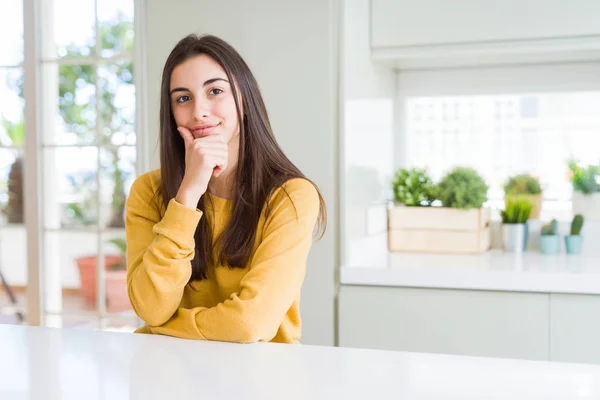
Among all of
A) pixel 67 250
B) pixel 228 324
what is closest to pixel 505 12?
pixel 228 324

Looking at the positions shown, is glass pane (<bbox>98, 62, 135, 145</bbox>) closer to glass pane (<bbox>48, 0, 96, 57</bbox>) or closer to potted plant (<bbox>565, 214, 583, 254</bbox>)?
glass pane (<bbox>48, 0, 96, 57</bbox>)

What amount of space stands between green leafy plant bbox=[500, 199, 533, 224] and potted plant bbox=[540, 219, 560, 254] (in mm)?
95

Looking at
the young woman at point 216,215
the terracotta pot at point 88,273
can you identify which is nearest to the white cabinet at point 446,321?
the young woman at point 216,215

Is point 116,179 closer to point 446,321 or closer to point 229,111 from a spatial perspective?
point 446,321

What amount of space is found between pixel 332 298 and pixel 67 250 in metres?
5.73

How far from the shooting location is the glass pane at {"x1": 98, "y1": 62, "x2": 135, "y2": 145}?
5.82 m

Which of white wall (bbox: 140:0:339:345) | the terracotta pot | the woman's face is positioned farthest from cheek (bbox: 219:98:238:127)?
the terracotta pot

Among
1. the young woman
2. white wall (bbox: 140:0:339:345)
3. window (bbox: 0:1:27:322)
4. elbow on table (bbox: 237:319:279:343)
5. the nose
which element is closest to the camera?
elbow on table (bbox: 237:319:279:343)

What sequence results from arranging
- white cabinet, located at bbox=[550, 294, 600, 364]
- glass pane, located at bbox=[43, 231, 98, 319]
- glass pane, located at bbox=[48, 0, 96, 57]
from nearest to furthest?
white cabinet, located at bbox=[550, 294, 600, 364] < glass pane, located at bbox=[43, 231, 98, 319] < glass pane, located at bbox=[48, 0, 96, 57]

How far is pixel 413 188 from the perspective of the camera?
263 centimetres

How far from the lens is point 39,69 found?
2738mm

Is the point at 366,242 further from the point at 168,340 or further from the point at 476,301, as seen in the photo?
the point at 168,340

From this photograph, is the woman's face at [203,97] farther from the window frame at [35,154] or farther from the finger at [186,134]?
the window frame at [35,154]

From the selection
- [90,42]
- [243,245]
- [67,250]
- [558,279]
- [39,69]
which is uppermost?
[90,42]
